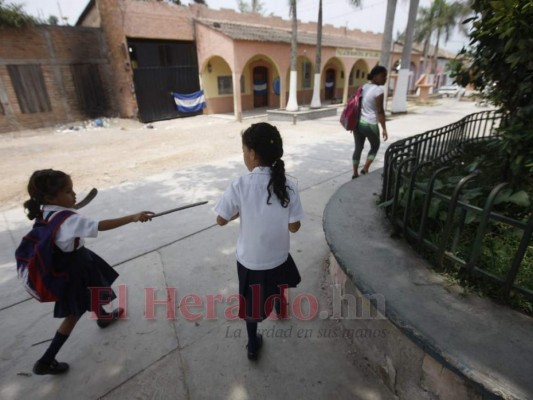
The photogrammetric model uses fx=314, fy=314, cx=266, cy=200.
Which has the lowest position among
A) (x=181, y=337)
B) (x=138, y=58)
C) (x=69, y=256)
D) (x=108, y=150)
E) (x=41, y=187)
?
(x=108, y=150)

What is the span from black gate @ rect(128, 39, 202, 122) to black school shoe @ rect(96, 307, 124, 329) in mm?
12669

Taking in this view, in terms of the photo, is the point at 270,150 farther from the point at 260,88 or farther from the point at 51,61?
the point at 260,88

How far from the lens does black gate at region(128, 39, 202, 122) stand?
1301 centimetres

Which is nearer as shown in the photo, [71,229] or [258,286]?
[71,229]

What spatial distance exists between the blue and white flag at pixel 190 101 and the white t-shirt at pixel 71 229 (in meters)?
13.8

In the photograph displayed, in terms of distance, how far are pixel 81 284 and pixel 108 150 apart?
765 centimetres

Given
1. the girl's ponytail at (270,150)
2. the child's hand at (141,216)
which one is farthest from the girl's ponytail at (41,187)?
the girl's ponytail at (270,150)

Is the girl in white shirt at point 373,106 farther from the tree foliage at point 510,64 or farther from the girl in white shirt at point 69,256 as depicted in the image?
the girl in white shirt at point 69,256

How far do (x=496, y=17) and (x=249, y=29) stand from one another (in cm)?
1592

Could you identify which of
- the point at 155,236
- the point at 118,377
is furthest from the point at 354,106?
the point at 118,377

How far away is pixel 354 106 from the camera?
4438 mm

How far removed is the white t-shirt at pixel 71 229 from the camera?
1.66 m

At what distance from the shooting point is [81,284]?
191cm

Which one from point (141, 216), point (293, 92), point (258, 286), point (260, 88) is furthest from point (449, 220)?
point (260, 88)
